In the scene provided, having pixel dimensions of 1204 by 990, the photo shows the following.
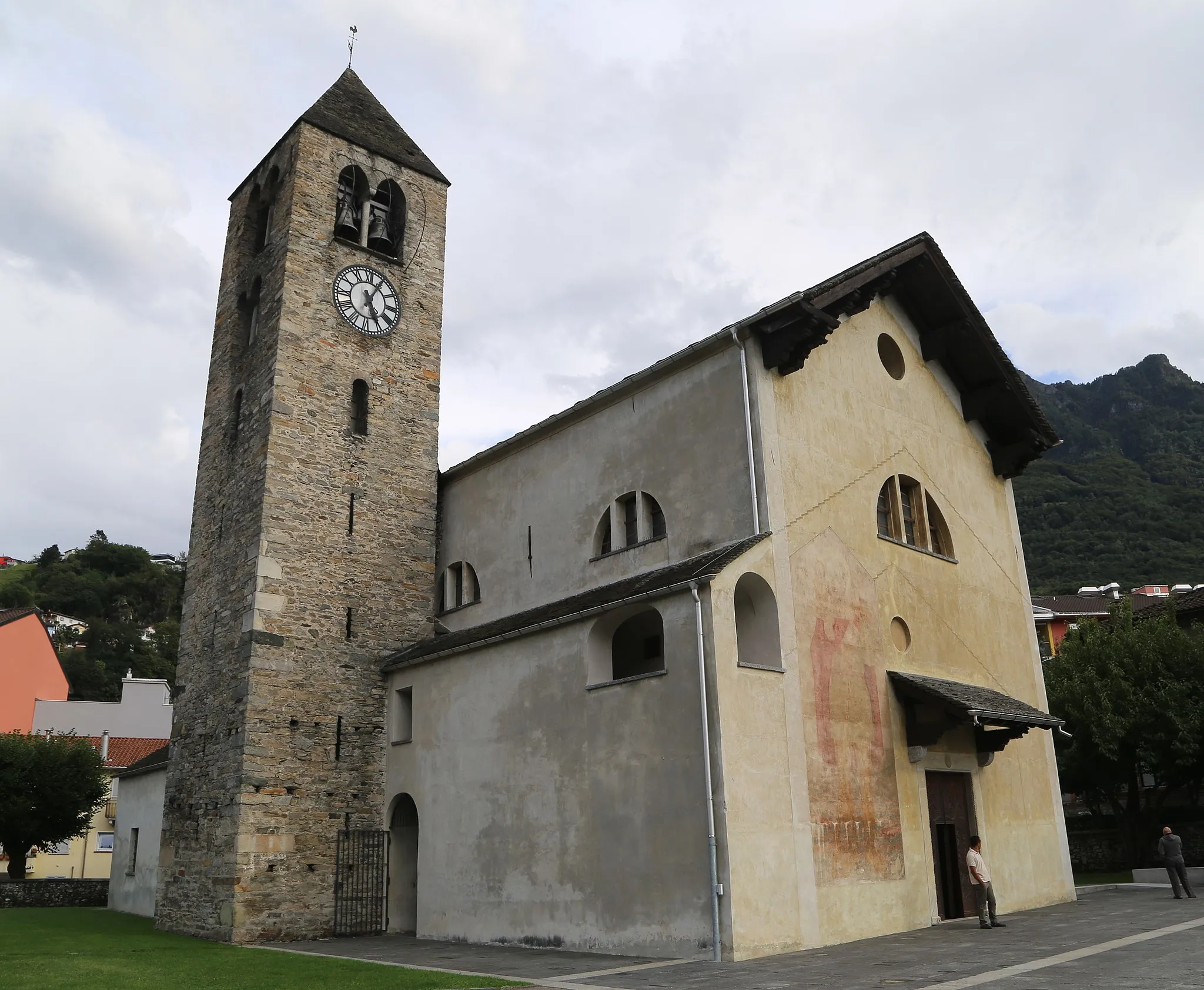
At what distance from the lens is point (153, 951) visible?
15.1 metres

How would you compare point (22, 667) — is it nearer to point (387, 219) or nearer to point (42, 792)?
point (42, 792)

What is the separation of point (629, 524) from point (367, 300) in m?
8.83

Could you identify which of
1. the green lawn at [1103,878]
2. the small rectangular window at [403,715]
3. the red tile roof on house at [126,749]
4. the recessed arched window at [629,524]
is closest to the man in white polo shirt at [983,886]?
the recessed arched window at [629,524]

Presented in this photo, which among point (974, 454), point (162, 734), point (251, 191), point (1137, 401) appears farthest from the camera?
point (1137, 401)

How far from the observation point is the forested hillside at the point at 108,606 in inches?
2704

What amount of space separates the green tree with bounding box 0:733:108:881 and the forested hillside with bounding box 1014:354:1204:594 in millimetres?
47216

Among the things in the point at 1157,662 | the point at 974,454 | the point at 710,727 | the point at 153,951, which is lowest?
the point at 153,951

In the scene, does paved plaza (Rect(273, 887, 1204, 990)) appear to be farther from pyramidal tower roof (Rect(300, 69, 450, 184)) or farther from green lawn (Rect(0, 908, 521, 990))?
pyramidal tower roof (Rect(300, 69, 450, 184))

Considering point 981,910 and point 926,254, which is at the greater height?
point 926,254

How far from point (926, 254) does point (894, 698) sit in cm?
839

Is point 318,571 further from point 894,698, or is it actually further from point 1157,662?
→ point 1157,662

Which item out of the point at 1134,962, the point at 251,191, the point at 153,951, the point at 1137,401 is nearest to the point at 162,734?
the point at 251,191

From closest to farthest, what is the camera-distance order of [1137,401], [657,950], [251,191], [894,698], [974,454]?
[657,950] → [894,698] → [974,454] → [251,191] → [1137,401]

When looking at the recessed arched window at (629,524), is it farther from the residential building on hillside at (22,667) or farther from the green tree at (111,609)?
the green tree at (111,609)
